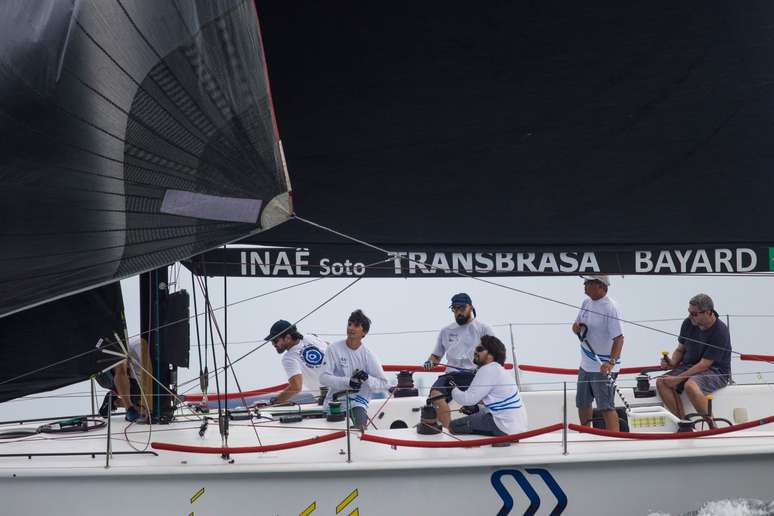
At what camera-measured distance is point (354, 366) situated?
6.20m

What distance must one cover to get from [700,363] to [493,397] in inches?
62.5

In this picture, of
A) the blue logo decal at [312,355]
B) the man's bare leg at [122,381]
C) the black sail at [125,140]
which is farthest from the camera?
the blue logo decal at [312,355]

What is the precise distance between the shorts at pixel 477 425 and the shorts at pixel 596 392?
709 mm

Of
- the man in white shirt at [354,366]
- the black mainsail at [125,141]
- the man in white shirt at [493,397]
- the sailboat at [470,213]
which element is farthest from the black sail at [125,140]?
the man in white shirt at [354,366]

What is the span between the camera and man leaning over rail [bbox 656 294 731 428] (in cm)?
614

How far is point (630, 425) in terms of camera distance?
6.22 meters

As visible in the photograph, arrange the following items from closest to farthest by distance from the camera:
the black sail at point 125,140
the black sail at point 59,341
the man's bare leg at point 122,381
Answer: the black sail at point 125,140 < the black sail at point 59,341 < the man's bare leg at point 122,381

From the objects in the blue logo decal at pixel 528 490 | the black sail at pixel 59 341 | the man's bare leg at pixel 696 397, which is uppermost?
the black sail at pixel 59 341

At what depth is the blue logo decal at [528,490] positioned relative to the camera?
5.04 m

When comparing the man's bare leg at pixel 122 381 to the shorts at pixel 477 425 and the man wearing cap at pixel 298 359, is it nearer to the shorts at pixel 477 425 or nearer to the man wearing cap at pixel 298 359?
the man wearing cap at pixel 298 359

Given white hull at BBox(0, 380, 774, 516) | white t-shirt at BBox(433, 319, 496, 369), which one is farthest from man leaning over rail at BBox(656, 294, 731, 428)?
white t-shirt at BBox(433, 319, 496, 369)

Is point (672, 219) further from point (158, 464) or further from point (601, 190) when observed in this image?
point (158, 464)

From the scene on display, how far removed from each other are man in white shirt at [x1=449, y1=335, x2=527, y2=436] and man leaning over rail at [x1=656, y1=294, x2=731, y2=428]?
1221 mm

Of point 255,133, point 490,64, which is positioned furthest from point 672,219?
point 255,133
